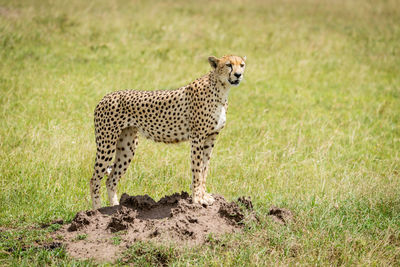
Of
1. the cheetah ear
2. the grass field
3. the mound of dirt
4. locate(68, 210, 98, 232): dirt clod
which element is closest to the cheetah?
the cheetah ear

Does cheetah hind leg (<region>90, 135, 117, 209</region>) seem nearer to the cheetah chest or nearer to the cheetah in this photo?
the cheetah

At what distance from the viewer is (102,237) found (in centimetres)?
464

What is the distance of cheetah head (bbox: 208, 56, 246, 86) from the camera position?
4.78m

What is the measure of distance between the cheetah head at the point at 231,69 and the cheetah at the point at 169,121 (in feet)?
0.03

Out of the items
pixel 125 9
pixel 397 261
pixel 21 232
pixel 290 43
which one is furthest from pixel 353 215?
pixel 125 9

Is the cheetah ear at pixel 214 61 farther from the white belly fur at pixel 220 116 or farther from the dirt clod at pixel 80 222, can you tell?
the dirt clod at pixel 80 222

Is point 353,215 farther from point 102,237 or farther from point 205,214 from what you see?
point 102,237

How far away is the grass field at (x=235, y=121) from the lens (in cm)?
469

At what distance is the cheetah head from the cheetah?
0.01 meters

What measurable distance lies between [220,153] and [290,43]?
7.04 m

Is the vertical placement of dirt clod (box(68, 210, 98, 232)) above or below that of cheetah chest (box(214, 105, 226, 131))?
below

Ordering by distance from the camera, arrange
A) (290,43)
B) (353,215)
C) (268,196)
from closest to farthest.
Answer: (353,215) < (268,196) < (290,43)

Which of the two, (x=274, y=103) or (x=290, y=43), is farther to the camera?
(x=290, y=43)

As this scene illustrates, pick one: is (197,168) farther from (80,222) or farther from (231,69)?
(80,222)
